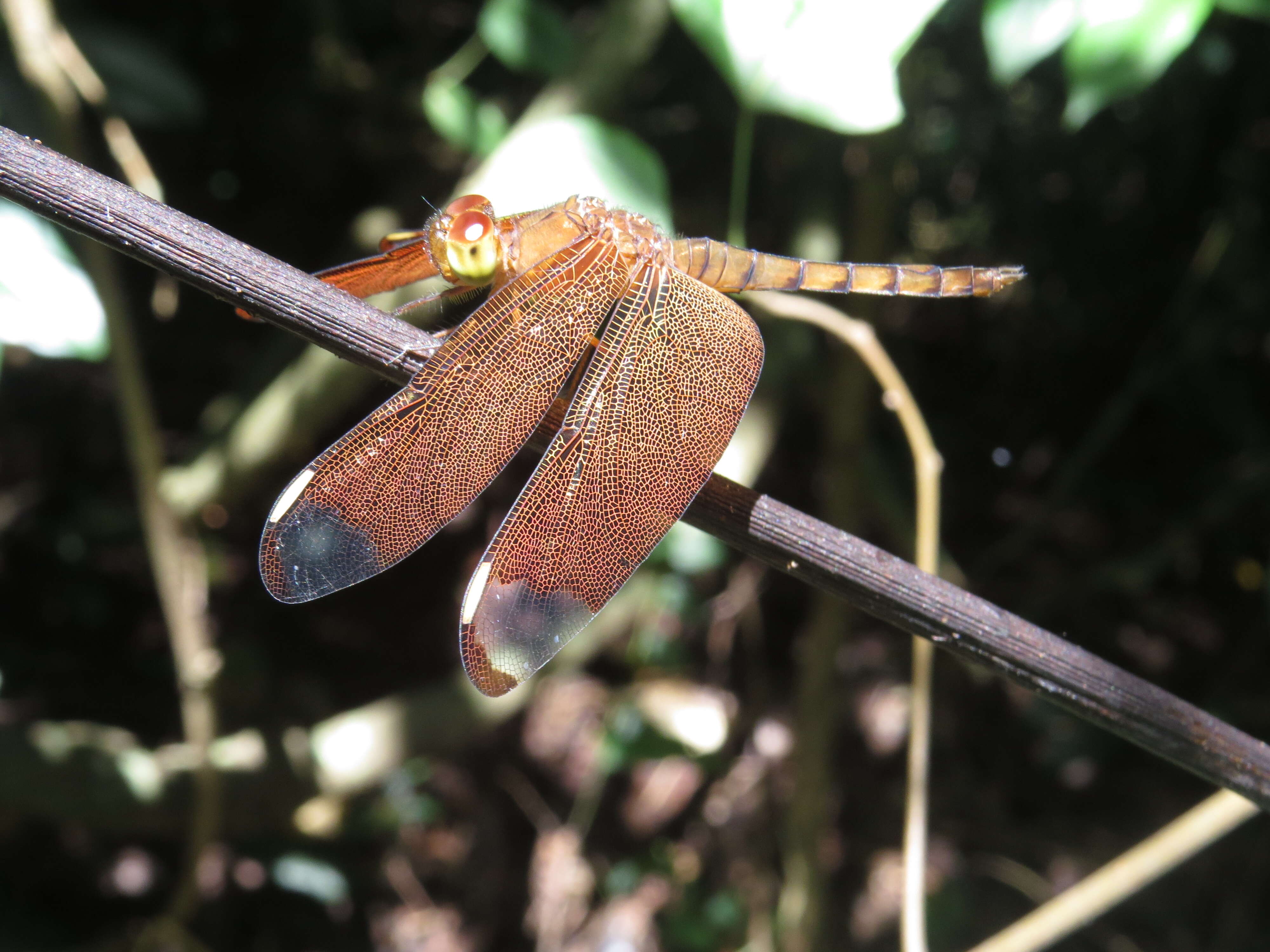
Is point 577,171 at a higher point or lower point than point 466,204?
higher

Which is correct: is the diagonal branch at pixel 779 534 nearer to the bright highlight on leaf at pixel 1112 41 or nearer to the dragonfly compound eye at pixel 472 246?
the dragonfly compound eye at pixel 472 246

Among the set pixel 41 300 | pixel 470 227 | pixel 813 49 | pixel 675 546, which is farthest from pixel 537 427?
pixel 675 546

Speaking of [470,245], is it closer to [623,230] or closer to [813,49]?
[623,230]

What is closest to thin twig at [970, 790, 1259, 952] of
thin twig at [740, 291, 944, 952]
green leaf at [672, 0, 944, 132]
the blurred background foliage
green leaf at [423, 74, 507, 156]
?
thin twig at [740, 291, 944, 952]

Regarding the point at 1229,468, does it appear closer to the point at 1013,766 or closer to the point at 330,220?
the point at 1013,766

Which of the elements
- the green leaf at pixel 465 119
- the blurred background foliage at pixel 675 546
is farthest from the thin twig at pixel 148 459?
the green leaf at pixel 465 119
